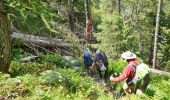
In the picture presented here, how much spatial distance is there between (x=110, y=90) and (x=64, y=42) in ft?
25.5

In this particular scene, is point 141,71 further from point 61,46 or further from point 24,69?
point 61,46

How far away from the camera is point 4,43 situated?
10773 mm

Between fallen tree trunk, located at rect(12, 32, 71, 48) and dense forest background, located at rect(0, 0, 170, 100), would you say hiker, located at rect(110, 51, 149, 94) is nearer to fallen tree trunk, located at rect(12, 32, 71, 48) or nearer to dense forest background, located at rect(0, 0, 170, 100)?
dense forest background, located at rect(0, 0, 170, 100)

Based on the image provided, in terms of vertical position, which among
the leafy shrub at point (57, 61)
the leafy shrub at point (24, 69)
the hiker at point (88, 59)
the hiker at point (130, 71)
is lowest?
the leafy shrub at point (57, 61)

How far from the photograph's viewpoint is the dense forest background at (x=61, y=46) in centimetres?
1007

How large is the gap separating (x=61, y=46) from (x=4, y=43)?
10.7m

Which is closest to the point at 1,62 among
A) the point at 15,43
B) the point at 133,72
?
the point at 133,72

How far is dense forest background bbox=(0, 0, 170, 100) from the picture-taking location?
10070 millimetres

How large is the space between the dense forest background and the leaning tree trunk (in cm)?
3

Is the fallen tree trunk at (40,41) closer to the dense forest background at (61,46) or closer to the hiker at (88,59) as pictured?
the dense forest background at (61,46)

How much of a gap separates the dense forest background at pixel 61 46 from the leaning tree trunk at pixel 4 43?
3 cm

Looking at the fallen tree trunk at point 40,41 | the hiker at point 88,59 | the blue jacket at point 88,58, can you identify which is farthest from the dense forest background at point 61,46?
the blue jacket at point 88,58

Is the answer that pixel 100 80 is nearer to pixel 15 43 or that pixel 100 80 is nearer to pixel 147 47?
pixel 15 43

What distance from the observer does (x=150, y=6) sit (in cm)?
3472
